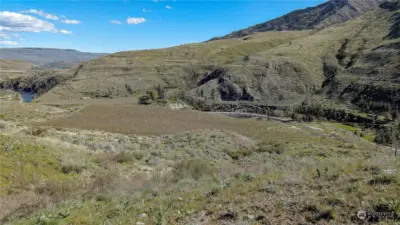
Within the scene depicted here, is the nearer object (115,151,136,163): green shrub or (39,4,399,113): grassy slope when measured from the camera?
(115,151,136,163): green shrub

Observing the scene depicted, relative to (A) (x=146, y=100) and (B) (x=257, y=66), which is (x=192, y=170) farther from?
(B) (x=257, y=66)

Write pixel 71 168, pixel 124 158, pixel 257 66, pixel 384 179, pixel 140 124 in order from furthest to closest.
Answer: pixel 257 66 < pixel 140 124 < pixel 124 158 < pixel 71 168 < pixel 384 179

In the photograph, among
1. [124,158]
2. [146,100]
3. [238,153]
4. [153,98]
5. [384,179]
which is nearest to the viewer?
[384,179]

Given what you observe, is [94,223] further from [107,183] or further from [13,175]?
[13,175]

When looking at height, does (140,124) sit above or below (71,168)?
below

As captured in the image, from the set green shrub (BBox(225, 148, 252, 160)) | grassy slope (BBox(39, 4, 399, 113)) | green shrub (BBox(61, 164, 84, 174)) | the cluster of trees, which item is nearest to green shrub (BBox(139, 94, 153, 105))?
the cluster of trees

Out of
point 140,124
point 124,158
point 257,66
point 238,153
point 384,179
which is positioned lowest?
point 140,124

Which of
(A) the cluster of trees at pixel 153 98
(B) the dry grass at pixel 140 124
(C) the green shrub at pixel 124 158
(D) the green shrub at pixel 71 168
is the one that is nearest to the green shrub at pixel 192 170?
(C) the green shrub at pixel 124 158

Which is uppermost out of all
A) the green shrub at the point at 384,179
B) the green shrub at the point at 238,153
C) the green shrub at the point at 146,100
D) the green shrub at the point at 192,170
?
the green shrub at the point at 384,179

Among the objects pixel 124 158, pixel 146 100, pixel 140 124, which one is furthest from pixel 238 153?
pixel 146 100

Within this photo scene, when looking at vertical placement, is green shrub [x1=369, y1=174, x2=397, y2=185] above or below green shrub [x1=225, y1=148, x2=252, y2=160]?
above

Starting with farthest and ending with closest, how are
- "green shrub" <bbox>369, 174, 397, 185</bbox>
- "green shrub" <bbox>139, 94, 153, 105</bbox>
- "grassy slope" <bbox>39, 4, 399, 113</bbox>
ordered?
"grassy slope" <bbox>39, 4, 399, 113</bbox> → "green shrub" <bbox>139, 94, 153, 105</bbox> → "green shrub" <bbox>369, 174, 397, 185</bbox>

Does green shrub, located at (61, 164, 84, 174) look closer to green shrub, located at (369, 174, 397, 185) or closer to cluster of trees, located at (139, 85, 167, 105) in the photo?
green shrub, located at (369, 174, 397, 185)

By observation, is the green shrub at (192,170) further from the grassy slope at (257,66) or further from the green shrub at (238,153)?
the grassy slope at (257,66)
